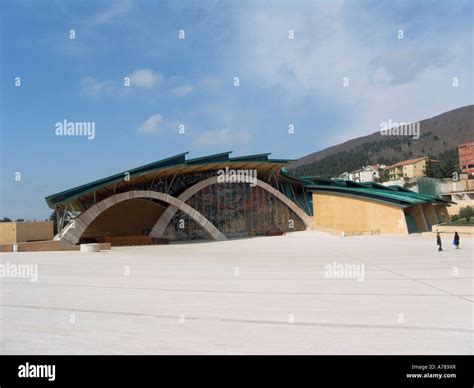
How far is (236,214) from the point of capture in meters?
41.7

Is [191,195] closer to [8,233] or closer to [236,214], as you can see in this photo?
[236,214]

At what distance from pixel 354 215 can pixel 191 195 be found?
16321 mm

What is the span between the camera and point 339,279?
46.4 feet

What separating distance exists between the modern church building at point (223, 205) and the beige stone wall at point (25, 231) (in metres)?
1.13

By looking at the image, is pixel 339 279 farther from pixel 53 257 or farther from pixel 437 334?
pixel 53 257

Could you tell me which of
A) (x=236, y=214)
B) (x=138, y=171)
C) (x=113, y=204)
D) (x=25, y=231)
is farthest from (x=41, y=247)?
(x=236, y=214)

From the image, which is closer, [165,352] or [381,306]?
[165,352]

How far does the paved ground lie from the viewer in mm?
7250

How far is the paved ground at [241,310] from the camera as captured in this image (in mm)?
7250

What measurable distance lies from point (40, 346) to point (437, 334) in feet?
23.6

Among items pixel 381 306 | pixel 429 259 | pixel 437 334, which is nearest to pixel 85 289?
pixel 381 306

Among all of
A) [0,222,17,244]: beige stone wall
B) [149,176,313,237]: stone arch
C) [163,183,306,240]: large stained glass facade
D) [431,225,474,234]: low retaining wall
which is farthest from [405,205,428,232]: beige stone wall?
[0,222,17,244]: beige stone wall

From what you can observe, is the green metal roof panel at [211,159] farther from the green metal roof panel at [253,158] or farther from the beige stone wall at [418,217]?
the beige stone wall at [418,217]

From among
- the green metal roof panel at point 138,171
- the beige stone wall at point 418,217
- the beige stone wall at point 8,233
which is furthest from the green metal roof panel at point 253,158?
the beige stone wall at point 8,233
